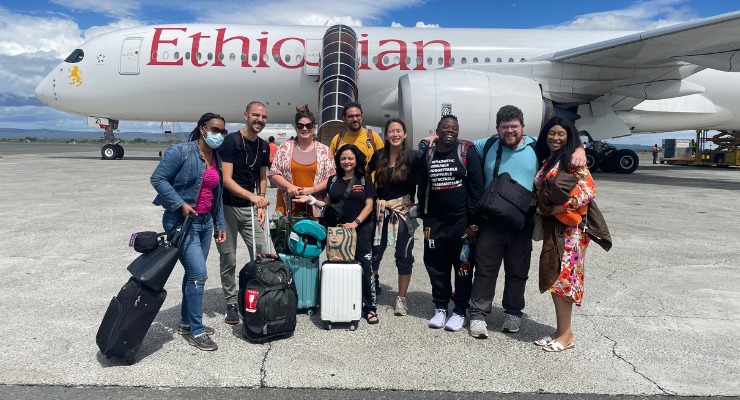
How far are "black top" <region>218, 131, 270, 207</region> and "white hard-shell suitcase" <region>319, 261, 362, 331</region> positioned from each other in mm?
895

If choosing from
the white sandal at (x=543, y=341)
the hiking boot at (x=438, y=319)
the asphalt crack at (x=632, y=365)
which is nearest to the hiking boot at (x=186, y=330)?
the hiking boot at (x=438, y=319)

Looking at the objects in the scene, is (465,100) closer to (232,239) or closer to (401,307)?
(401,307)

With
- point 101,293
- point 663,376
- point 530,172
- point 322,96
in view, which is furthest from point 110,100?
point 663,376

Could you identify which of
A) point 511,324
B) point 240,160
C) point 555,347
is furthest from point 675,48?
point 240,160

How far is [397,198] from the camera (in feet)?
12.2

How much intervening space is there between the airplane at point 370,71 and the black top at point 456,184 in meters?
6.66

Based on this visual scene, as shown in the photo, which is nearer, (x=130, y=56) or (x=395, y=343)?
(x=395, y=343)

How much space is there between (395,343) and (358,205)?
1086 mm

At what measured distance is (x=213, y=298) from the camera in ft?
13.3

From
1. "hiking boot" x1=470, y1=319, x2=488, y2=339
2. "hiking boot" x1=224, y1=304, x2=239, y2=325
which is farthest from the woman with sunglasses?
"hiking boot" x1=470, y1=319, x2=488, y2=339

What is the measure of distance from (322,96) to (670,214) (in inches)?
284

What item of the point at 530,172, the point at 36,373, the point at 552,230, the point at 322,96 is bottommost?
the point at 36,373

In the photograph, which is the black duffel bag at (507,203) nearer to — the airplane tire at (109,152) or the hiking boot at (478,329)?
the hiking boot at (478,329)

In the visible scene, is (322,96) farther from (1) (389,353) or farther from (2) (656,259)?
(1) (389,353)
